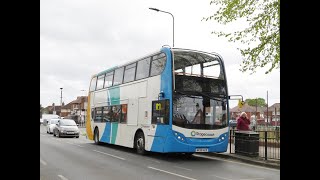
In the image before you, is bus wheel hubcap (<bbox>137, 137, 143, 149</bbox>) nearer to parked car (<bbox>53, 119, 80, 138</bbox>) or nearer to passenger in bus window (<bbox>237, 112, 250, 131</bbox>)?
passenger in bus window (<bbox>237, 112, 250, 131</bbox>)

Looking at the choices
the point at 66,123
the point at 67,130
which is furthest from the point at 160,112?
the point at 66,123

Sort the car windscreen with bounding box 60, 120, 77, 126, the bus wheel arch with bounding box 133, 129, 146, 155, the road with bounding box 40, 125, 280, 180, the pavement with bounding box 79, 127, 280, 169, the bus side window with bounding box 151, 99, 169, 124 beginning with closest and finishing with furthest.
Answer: the road with bounding box 40, 125, 280, 180
the pavement with bounding box 79, 127, 280, 169
the bus side window with bounding box 151, 99, 169, 124
the bus wheel arch with bounding box 133, 129, 146, 155
the car windscreen with bounding box 60, 120, 77, 126

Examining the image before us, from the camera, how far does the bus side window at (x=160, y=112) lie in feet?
44.1

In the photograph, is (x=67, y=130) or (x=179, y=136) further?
(x=67, y=130)

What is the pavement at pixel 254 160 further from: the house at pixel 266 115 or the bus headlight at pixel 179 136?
the bus headlight at pixel 179 136

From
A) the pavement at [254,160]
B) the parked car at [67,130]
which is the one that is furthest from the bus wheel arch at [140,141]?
the parked car at [67,130]

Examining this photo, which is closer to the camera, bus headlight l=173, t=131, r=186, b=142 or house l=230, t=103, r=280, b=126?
bus headlight l=173, t=131, r=186, b=142

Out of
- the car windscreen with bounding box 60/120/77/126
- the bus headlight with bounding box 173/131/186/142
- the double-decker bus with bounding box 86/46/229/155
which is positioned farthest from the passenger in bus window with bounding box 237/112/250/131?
the car windscreen with bounding box 60/120/77/126

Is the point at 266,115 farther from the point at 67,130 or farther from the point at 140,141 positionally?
the point at 140,141

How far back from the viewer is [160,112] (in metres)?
13.9

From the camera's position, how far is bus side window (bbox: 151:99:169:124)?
44.1 ft
